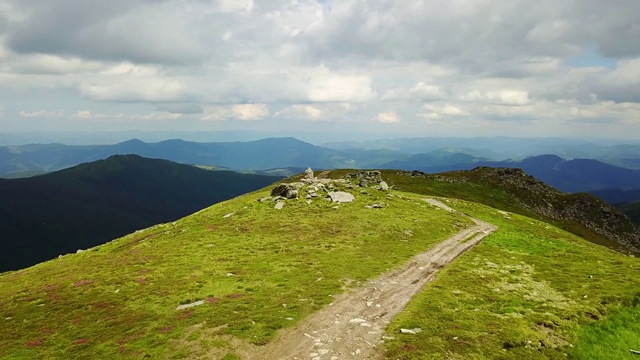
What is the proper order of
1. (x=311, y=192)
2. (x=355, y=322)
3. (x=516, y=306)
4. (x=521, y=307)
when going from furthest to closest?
(x=311, y=192)
(x=516, y=306)
(x=521, y=307)
(x=355, y=322)

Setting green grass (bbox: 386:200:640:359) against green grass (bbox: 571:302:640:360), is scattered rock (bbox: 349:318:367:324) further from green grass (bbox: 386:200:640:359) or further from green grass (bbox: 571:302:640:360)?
green grass (bbox: 571:302:640:360)

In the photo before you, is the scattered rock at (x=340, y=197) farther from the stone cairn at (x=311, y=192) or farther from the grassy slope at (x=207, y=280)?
the grassy slope at (x=207, y=280)

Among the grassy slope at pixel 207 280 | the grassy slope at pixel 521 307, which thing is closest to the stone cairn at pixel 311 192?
the grassy slope at pixel 207 280

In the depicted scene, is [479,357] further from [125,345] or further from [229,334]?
[125,345]

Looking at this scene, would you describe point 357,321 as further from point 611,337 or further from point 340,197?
point 340,197

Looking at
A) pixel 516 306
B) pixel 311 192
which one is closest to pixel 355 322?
pixel 516 306

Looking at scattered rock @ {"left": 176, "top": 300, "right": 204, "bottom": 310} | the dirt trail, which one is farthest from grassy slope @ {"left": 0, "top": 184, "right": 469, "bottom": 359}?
the dirt trail
